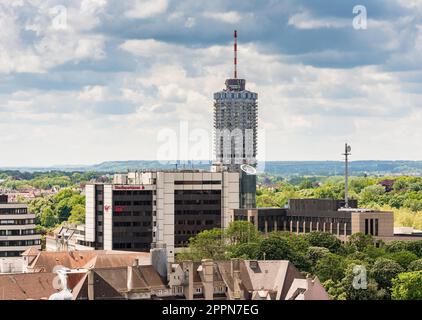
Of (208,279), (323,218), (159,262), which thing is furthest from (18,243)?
(208,279)

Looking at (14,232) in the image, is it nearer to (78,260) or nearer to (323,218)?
(78,260)

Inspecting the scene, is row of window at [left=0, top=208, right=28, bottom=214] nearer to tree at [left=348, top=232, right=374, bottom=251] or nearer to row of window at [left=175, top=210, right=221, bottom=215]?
row of window at [left=175, top=210, right=221, bottom=215]

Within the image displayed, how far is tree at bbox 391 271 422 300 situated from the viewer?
25.0 meters

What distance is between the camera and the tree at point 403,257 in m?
31.1

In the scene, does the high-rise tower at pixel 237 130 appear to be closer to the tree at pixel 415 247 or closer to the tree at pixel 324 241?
the tree at pixel 324 241

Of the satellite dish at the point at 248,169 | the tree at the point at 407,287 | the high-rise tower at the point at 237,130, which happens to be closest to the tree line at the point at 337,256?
the tree at the point at 407,287

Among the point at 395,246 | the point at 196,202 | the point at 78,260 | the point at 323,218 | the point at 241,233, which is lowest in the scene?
the point at 78,260

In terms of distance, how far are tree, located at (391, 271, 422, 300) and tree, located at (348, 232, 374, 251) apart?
9.62 m

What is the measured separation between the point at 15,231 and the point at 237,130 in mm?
25249

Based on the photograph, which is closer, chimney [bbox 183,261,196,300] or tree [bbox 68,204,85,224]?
chimney [bbox 183,261,196,300]

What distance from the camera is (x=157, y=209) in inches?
1601

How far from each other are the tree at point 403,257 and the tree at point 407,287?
3896 mm

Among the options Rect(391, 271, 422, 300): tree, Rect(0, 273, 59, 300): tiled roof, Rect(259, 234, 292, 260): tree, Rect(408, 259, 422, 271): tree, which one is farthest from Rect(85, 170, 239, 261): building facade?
Rect(0, 273, 59, 300): tiled roof

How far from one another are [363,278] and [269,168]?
94.3ft
